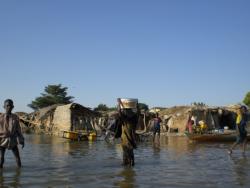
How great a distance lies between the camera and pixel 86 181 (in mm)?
7906

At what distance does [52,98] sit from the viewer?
6256cm

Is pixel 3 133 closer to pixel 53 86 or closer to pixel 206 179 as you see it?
pixel 206 179

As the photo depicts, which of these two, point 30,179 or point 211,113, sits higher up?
point 211,113

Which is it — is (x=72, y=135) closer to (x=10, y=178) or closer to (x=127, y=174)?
(x=127, y=174)

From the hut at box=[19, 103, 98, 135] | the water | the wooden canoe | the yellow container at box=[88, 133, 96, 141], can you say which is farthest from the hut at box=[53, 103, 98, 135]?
the water

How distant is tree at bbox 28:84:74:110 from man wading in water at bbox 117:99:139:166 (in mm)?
52211

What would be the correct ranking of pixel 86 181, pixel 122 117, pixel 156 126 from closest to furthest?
pixel 86 181 < pixel 122 117 < pixel 156 126

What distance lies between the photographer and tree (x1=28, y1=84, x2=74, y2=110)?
204 ft

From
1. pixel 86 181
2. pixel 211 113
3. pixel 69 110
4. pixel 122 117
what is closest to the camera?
pixel 86 181

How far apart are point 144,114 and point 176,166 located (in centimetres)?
2668

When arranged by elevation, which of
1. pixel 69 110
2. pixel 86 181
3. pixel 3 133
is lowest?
pixel 86 181

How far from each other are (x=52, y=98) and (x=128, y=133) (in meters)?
53.4

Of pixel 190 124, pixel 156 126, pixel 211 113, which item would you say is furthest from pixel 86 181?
pixel 211 113

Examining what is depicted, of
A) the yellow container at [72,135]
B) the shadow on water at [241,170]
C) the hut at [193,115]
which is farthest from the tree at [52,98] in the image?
the shadow on water at [241,170]
